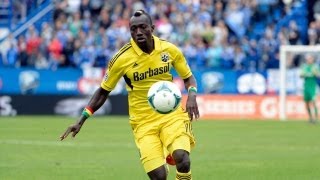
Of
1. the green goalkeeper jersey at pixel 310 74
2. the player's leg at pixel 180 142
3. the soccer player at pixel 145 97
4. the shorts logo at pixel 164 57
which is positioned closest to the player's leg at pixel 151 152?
the soccer player at pixel 145 97

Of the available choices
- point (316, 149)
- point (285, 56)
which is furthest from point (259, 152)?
point (285, 56)

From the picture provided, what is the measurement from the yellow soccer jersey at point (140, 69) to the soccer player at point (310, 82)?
20.4 meters

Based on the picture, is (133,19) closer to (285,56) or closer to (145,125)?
(145,125)

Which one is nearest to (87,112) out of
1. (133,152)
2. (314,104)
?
(133,152)

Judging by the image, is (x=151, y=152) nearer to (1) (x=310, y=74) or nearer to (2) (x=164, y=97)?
(2) (x=164, y=97)

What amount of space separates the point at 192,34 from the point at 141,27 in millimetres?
24655

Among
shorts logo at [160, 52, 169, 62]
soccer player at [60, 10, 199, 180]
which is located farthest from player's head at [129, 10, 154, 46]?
shorts logo at [160, 52, 169, 62]

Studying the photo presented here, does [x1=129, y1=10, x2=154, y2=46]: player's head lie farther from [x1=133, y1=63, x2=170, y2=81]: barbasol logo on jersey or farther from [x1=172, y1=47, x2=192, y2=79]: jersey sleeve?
[x1=172, y1=47, x2=192, y2=79]: jersey sleeve

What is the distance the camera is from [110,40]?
35.5 meters

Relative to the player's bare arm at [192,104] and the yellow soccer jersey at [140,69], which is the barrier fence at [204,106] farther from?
the yellow soccer jersey at [140,69]

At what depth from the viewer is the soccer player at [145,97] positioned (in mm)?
10508

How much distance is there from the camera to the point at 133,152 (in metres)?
19.6

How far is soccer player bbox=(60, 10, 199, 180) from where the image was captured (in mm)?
10508

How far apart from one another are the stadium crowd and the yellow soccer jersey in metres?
23.6
